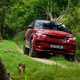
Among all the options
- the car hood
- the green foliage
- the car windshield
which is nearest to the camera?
the car hood

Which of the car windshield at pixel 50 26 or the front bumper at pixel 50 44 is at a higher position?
the car windshield at pixel 50 26

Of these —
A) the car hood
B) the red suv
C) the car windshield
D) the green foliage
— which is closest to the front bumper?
the red suv

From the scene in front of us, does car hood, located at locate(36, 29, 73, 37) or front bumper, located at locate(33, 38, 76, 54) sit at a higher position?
car hood, located at locate(36, 29, 73, 37)

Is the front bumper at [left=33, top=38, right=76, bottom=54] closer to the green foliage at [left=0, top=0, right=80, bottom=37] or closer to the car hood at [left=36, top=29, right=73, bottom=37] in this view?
the car hood at [left=36, top=29, right=73, bottom=37]

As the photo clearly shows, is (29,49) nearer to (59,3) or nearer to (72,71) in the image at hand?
(72,71)

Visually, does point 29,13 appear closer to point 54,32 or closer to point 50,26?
point 50,26

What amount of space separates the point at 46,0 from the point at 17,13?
22.7 ft

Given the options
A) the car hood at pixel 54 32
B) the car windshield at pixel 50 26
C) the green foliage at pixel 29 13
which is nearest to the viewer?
the car hood at pixel 54 32

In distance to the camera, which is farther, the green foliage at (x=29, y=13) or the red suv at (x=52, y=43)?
the green foliage at (x=29, y=13)

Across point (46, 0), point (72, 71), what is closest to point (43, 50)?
point (72, 71)

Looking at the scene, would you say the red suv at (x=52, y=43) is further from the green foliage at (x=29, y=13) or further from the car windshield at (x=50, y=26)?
the green foliage at (x=29, y=13)

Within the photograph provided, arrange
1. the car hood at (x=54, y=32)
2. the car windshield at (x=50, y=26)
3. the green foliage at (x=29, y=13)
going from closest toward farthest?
the car hood at (x=54, y=32)
the car windshield at (x=50, y=26)
the green foliage at (x=29, y=13)

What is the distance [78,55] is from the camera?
55.0 ft

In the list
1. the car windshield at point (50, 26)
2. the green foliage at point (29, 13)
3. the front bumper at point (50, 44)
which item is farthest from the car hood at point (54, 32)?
the green foliage at point (29, 13)
